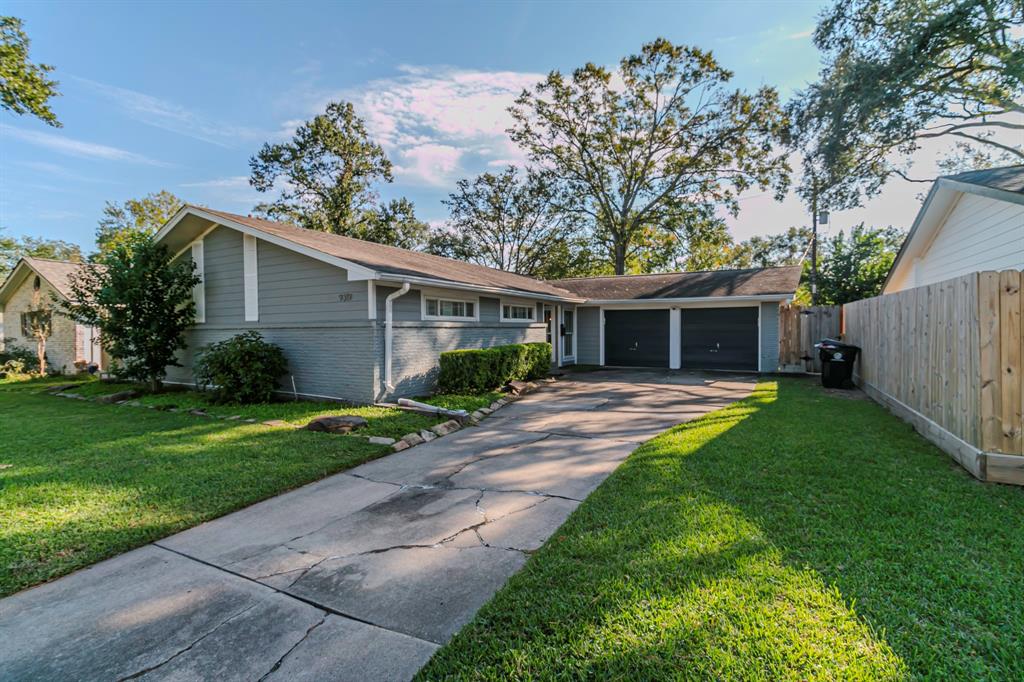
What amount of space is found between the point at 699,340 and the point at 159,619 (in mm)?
15163

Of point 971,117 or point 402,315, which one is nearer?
point 402,315

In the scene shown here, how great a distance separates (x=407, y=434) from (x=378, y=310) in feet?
9.58

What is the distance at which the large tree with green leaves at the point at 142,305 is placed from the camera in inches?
396

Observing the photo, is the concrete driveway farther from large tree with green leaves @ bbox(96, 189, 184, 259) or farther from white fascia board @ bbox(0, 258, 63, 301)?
large tree with green leaves @ bbox(96, 189, 184, 259)

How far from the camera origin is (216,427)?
7145 mm

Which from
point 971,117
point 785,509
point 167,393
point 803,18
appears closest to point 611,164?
point 803,18

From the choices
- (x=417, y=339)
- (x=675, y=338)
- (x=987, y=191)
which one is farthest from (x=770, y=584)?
(x=675, y=338)

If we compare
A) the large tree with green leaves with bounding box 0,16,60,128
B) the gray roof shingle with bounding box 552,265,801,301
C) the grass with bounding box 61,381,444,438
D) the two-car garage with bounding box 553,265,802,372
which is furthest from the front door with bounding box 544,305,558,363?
the large tree with green leaves with bounding box 0,16,60,128

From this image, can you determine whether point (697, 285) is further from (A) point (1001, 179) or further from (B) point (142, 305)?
(B) point (142, 305)

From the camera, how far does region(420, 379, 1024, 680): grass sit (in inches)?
76.8

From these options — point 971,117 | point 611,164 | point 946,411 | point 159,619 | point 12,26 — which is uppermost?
point 611,164

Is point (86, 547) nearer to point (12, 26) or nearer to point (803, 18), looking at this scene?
point (12, 26)

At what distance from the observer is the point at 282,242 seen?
29.3 feet

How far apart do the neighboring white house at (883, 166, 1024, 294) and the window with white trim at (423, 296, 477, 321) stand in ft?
29.1
